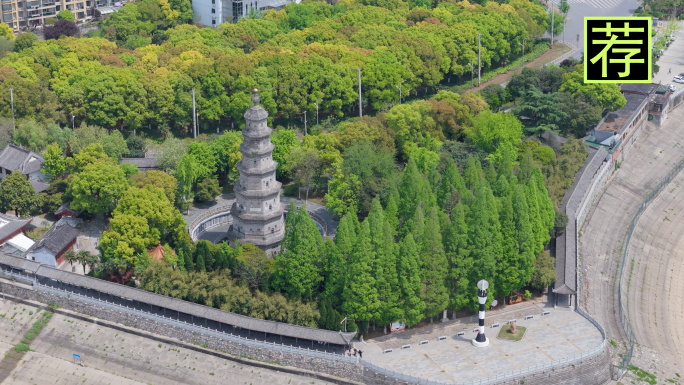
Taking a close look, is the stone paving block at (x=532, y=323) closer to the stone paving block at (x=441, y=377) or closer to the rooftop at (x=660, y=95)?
the stone paving block at (x=441, y=377)

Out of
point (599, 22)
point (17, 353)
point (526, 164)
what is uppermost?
point (599, 22)

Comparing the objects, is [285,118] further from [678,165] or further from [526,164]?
[678,165]

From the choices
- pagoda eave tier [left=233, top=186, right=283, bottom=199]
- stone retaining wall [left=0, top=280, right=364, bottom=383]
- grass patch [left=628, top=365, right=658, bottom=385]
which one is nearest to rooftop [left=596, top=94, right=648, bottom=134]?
grass patch [left=628, top=365, right=658, bottom=385]

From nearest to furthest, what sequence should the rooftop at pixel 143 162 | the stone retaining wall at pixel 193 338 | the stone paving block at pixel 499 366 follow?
the stone paving block at pixel 499 366, the stone retaining wall at pixel 193 338, the rooftop at pixel 143 162

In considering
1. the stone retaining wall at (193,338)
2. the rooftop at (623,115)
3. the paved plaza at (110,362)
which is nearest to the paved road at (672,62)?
the rooftop at (623,115)

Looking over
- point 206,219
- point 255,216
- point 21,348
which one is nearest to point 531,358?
point 255,216

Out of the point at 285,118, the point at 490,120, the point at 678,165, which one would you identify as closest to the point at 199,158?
the point at 285,118
